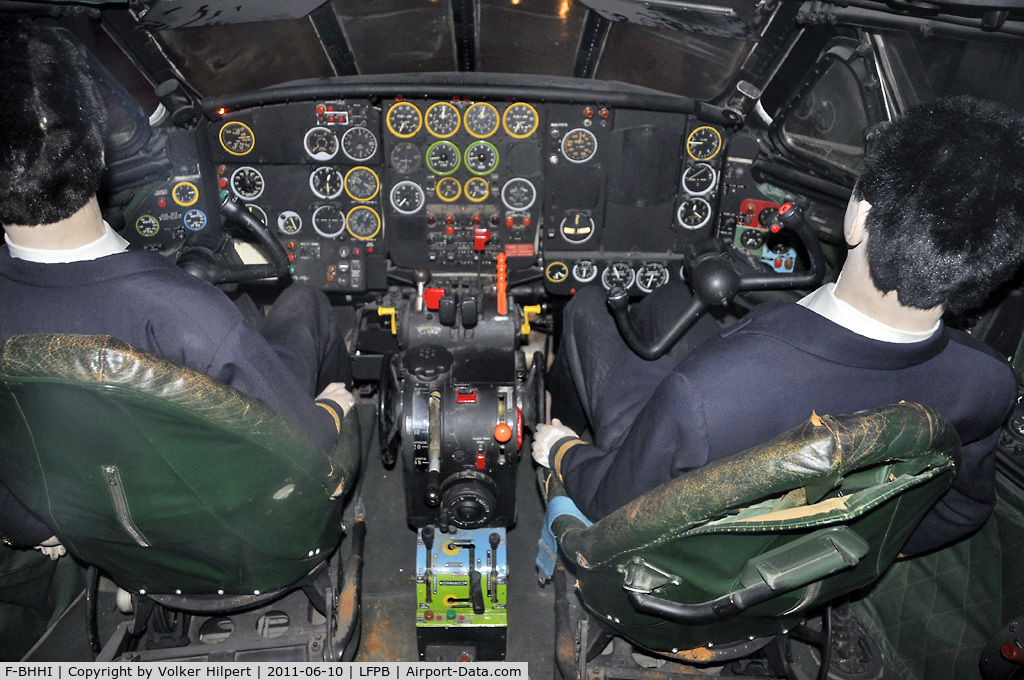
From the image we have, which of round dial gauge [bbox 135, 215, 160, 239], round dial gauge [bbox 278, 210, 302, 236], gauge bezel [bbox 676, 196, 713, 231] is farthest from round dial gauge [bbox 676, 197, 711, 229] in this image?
round dial gauge [bbox 135, 215, 160, 239]

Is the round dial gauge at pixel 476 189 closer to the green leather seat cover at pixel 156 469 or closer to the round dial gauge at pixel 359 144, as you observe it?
the round dial gauge at pixel 359 144

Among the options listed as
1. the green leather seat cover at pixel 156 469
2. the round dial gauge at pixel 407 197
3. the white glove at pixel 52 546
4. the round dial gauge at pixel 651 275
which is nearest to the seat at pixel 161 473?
the green leather seat cover at pixel 156 469

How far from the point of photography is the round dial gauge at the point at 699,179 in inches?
147

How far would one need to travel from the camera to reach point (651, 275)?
13.3ft

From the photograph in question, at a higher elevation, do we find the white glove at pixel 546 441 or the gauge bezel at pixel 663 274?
the white glove at pixel 546 441

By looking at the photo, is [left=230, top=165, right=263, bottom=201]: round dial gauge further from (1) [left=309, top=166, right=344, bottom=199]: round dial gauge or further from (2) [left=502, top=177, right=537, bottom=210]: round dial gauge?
(2) [left=502, top=177, right=537, bottom=210]: round dial gauge

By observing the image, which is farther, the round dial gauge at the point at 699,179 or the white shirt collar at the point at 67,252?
the round dial gauge at the point at 699,179

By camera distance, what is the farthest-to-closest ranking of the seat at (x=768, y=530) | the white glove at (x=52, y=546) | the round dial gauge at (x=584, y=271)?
the round dial gauge at (x=584, y=271)
the white glove at (x=52, y=546)
the seat at (x=768, y=530)

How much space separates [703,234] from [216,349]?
281 cm

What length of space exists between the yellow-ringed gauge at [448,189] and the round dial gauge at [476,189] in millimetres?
47

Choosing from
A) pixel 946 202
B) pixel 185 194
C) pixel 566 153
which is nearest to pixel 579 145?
pixel 566 153

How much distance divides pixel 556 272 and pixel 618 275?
0.35 meters

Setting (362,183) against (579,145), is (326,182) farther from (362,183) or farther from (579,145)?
(579,145)

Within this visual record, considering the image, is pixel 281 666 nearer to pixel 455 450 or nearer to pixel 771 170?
pixel 455 450
